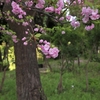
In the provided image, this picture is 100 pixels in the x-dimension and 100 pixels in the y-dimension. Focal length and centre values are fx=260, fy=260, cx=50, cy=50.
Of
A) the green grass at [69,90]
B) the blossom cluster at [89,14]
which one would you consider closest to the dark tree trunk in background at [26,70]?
the green grass at [69,90]

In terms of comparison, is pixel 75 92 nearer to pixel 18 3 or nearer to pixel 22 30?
pixel 22 30

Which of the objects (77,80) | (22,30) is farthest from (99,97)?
(22,30)

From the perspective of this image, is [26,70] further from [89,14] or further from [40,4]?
[89,14]

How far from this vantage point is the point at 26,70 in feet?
19.7

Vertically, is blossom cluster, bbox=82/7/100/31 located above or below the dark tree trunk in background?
above

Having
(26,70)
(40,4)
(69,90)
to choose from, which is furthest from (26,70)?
(40,4)

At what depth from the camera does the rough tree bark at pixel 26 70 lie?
5902mm

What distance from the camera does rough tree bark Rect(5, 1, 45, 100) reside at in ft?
19.4

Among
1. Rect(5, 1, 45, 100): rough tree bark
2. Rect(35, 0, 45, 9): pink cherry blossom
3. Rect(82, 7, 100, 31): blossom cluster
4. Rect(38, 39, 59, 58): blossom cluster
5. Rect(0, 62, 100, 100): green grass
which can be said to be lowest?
Rect(0, 62, 100, 100): green grass

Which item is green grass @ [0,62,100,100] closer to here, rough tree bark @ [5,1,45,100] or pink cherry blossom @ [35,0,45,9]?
rough tree bark @ [5,1,45,100]

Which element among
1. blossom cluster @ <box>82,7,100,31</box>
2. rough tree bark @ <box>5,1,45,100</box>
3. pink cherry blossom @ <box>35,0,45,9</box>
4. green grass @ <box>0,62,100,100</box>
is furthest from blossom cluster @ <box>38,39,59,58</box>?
green grass @ <box>0,62,100,100</box>

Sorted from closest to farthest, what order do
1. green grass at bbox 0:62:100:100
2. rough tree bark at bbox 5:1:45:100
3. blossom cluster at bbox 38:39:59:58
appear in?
blossom cluster at bbox 38:39:59:58, rough tree bark at bbox 5:1:45:100, green grass at bbox 0:62:100:100

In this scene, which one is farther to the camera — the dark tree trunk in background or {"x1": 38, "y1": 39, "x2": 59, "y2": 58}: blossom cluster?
the dark tree trunk in background

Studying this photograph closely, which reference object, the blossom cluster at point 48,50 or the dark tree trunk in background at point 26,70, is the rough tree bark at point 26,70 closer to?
the dark tree trunk in background at point 26,70
